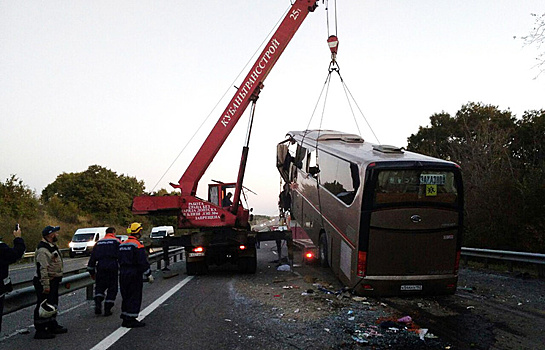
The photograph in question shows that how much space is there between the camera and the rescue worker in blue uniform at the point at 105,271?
8.66 meters

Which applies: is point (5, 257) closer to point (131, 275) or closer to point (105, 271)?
point (131, 275)

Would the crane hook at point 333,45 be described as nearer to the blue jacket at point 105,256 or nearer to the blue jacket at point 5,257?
the blue jacket at point 105,256

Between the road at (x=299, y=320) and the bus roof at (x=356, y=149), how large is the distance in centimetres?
290

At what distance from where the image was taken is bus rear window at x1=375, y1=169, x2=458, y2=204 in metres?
9.39

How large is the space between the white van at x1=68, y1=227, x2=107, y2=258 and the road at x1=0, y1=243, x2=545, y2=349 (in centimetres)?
1831

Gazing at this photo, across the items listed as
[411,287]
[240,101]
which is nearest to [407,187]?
[411,287]

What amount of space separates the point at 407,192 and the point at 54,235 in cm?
647

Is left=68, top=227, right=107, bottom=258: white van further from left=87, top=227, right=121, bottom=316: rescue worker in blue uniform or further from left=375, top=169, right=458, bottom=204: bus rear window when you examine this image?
left=375, top=169, right=458, bottom=204: bus rear window

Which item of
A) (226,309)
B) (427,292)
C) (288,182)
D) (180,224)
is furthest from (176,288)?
(288,182)

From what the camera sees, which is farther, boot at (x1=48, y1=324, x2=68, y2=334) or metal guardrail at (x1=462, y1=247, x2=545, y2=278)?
metal guardrail at (x1=462, y1=247, x2=545, y2=278)

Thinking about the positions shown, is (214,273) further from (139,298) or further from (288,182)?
(139,298)

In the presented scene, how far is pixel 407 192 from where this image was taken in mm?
9398

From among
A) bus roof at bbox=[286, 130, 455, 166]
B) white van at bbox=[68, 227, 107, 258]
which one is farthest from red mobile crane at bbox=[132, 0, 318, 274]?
white van at bbox=[68, 227, 107, 258]

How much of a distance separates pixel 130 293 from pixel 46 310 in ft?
4.07
